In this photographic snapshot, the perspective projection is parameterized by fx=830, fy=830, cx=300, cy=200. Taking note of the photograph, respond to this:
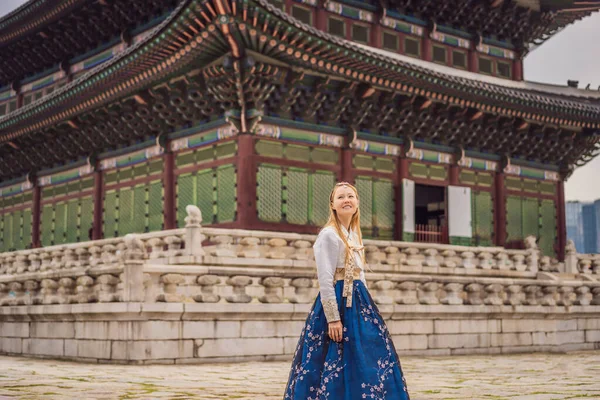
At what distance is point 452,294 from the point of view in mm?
16203

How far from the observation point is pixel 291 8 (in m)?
22.7

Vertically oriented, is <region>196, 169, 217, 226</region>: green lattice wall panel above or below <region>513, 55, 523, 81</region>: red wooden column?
below

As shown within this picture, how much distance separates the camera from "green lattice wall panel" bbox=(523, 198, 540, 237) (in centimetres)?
2658

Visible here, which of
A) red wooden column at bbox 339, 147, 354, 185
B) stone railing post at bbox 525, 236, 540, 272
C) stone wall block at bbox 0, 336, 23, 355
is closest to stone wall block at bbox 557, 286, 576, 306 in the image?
stone railing post at bbox 525, 236, 540, 272

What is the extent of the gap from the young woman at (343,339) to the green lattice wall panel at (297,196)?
14.7 m

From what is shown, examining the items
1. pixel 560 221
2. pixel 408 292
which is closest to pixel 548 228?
pixel 560 221

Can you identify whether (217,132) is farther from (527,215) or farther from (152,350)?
(527,215)

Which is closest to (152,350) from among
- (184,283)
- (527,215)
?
(184,283)

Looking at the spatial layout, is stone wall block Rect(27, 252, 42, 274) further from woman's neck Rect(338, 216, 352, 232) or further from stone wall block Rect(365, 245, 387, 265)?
woman's neck Rect(338, 216, 352, 232)

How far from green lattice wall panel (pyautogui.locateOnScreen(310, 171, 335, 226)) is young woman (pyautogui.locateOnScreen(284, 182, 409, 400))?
49.8 ft

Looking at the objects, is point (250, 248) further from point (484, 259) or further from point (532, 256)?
point (532, 256)

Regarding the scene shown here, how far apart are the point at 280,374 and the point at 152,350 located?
2.43m

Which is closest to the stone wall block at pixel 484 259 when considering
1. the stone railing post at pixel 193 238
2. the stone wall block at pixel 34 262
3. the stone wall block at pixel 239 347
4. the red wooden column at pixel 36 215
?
the stone railing post at pixel 193 238

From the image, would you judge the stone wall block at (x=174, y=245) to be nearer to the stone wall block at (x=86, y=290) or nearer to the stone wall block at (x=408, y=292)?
the stone wall block at (x=86, y=290)
